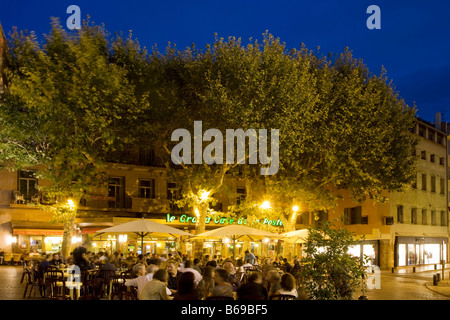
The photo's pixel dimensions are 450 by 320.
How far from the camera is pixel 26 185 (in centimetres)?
3189

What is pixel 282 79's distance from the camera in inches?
1043

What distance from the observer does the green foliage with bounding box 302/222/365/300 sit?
417 inches

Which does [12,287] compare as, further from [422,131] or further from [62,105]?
[422,131]

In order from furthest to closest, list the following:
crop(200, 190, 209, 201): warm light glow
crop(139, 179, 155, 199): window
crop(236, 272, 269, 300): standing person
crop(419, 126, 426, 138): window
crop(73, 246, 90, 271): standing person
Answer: crop(419, 126, 426, 138): window → crop(139, 179, 155, 199): window → crop(200, 190, 209, 201): warm light glow → crop(73, 246, 90, 271): standing person → crop(236, 272, 269, 300): standing person

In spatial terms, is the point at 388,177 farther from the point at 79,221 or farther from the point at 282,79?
the point at 79,221

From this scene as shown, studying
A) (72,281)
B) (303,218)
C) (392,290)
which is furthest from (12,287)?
(303,218)

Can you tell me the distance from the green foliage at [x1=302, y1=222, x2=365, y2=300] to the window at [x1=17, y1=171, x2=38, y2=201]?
2455 centimetres

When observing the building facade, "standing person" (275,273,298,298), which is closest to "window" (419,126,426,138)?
the building facade

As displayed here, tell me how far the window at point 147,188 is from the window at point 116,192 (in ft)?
4.69

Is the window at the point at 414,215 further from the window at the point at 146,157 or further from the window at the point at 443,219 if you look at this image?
the window at the point at 146,157

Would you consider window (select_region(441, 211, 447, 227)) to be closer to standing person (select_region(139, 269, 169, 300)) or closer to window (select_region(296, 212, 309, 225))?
window (select_region(296, 212, 309, 225))

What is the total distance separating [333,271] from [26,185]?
83.2 ft
